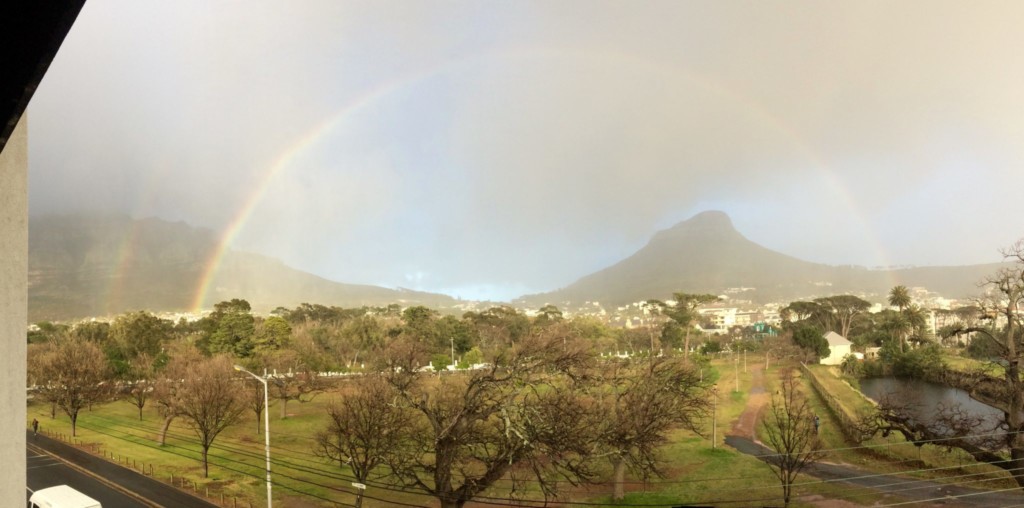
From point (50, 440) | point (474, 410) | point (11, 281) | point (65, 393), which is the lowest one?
point (50, 440)

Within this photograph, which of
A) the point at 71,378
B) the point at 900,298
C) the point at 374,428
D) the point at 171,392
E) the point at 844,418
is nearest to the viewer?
the point at 374,428

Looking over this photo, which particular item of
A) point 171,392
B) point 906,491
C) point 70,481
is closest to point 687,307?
point 906,491

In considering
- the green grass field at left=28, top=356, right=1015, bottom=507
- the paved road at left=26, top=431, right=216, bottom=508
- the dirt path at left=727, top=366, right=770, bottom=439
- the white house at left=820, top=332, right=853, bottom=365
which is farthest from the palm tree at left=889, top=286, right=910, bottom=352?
the paved road at left=26, top=431, right=216, bottom=508

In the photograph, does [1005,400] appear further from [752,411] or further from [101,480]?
[101,480]

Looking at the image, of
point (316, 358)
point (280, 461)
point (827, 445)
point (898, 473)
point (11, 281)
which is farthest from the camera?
point (316, 358)

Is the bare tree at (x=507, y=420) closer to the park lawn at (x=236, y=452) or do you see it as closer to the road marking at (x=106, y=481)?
the park lawn at (x=236, y=452)

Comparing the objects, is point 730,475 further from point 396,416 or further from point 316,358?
point 316,358

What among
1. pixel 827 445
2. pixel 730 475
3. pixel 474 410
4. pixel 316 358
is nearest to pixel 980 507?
pixel 730 475
